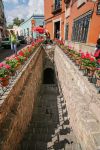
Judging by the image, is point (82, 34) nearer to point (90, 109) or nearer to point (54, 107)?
point (54, 107)

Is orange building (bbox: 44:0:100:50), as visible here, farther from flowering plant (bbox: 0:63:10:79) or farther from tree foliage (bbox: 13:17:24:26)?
tree foliage (bbox: 13:17:24:26)

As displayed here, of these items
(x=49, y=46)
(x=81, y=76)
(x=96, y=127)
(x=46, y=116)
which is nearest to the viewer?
(x=96, y=127)

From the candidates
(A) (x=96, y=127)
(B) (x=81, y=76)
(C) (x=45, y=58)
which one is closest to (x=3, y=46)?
(C) (x=45, y=58)

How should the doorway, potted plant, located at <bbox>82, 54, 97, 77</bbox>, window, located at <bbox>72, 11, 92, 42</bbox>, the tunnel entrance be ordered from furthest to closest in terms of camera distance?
1. the doorway
2. the tunnel entrance
3. window, located at <bbox>72, 11, 92, 42</bbox>
4. potted plant, located at <bbox>82, 54, 97, 77</bbox>

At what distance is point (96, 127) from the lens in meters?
3.62

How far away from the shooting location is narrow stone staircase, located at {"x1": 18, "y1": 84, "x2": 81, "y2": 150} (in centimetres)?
513

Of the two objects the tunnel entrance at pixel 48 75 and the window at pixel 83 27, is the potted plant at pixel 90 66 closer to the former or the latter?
the window at pixel 83 27

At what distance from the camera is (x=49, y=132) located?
20.2 feet

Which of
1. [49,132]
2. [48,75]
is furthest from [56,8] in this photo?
[49,132]

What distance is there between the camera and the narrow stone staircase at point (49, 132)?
513 cm

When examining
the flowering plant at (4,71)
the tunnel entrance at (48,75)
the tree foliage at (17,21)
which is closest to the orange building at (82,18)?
the tunnel entrance at (48,75)

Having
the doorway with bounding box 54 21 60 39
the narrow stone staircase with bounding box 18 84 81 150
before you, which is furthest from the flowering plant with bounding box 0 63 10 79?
the doorway with bounding box 54 21 60 39

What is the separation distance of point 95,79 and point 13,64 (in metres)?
2.98

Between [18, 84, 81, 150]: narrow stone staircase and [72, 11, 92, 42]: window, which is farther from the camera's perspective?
[72, 11, 92, 42]: window
